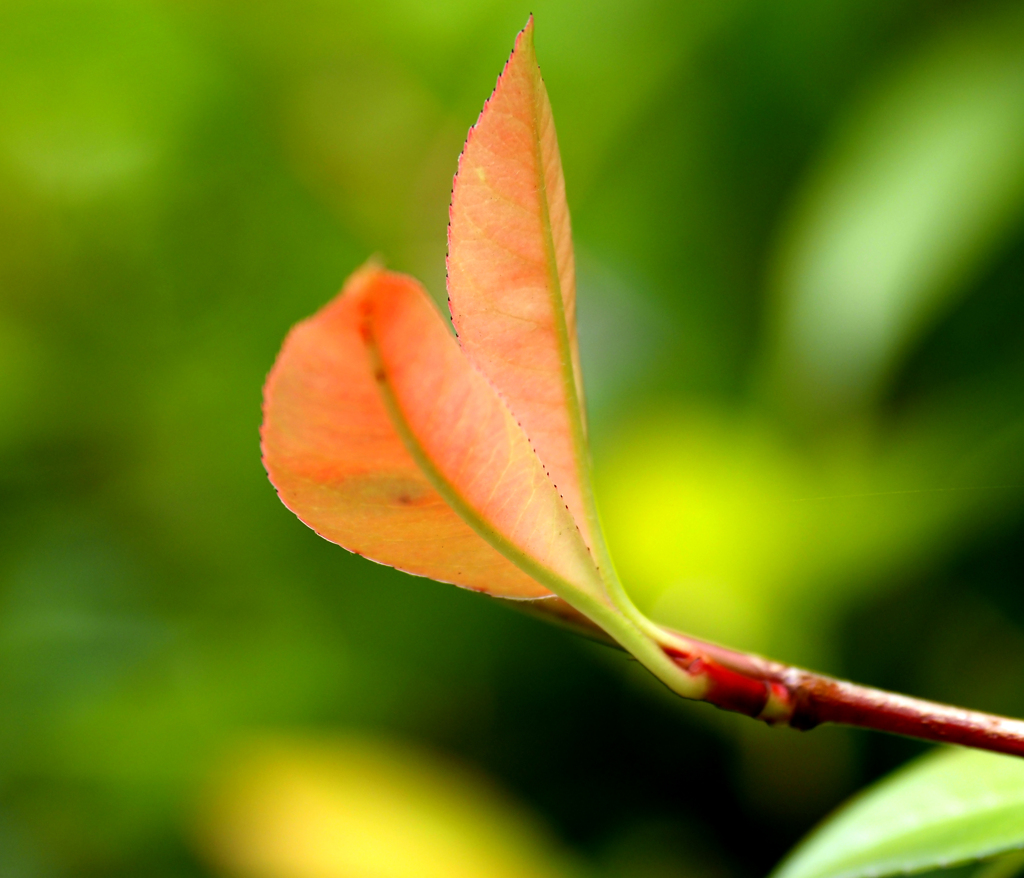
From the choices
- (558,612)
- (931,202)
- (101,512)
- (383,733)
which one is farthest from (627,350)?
(558,612)

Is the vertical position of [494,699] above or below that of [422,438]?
below

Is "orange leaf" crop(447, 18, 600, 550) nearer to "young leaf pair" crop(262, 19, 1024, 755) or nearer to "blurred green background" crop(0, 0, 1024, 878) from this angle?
"young leaf pair" crop(262, 19, 1024, 755)

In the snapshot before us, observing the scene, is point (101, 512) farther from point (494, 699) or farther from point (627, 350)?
point (627, 350)

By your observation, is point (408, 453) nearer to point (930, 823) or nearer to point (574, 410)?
point (574, 410)

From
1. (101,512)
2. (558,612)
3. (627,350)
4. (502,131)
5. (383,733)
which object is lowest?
(383,733)

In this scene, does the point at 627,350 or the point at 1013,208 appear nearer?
the point at 1013,208

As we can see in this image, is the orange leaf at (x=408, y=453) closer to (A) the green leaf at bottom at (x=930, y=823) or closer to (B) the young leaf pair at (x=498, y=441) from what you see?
(B) the young leaf pair at (x=498, y=441)

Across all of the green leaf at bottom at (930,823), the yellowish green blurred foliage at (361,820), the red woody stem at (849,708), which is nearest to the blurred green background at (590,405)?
the yellowish green blurred foliage at (361,820)

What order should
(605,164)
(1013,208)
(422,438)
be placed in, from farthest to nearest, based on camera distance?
(605,164), (1013,208), (422,438)

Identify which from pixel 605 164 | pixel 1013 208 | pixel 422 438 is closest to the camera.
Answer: pixel 422 438
